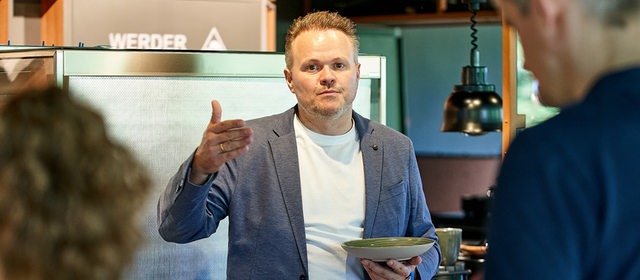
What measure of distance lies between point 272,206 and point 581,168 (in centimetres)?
154

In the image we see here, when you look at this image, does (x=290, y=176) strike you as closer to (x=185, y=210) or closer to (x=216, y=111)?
(x=185, y=210)

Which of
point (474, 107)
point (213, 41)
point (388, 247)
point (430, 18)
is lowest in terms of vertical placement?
point (388, 247)

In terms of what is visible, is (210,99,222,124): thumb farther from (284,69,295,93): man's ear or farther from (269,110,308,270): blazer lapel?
(284,69,295,93): man's ear

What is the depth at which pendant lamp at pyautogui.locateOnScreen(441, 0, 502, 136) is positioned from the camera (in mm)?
4422

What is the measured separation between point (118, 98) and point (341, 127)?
2.22 feet

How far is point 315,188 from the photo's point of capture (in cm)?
267

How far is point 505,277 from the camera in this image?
121cm

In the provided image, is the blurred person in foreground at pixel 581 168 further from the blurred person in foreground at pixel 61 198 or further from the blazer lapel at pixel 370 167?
the blazer lapel at pixel 370 167

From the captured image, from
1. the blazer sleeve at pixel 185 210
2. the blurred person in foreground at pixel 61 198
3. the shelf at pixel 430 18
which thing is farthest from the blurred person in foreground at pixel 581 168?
the shelf at pixel 430 18

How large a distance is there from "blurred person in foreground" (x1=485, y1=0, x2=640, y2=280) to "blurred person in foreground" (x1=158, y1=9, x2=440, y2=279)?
133cm

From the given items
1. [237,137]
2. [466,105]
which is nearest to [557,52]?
[237,137]

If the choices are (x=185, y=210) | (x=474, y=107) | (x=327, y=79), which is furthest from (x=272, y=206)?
(x=474, y=107)

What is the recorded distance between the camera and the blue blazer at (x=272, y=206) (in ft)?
8.47

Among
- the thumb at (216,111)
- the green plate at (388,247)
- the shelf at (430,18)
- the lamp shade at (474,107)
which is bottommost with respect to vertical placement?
the green plate at (388,247)
